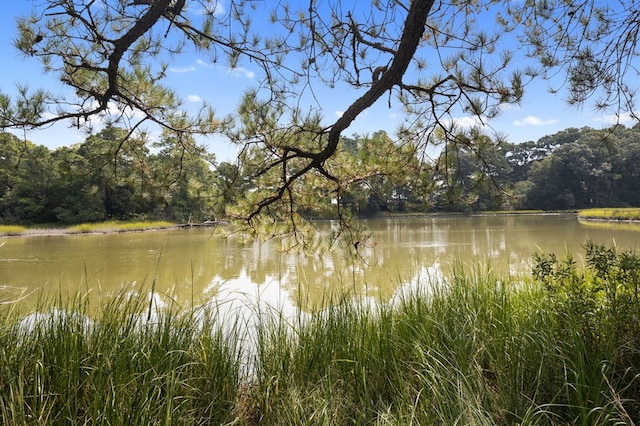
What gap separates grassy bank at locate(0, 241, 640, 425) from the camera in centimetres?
123

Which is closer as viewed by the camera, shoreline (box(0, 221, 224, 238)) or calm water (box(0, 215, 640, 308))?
calm water (box(0, 215, 640, 308))

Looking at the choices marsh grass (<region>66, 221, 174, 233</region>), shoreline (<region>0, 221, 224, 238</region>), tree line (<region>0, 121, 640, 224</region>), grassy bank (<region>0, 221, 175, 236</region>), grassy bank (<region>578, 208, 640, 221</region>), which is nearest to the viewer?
tree line (<region>0, 121, 640, 224</region>)

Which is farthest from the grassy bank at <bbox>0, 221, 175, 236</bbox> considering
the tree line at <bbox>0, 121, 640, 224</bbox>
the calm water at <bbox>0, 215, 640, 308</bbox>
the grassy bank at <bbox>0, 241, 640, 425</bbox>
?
the grassy bank at <bbox>0, 241, 640, 425</bbox>

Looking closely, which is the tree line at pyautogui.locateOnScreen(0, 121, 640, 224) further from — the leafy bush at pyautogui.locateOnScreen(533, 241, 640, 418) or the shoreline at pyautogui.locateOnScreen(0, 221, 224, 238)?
the shoreline at pyautogui.locateOnScreen(0, 221, 224, 238)

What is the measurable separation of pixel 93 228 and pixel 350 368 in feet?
59.2

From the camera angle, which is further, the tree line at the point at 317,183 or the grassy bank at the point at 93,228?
the grassy bank at the point at 93,228

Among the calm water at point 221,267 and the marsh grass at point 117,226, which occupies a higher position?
the marsh grass at point 117,226

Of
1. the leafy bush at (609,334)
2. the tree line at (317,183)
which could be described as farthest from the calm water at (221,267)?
the leafy bush at (609,334)

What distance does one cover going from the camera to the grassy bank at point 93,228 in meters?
15.7

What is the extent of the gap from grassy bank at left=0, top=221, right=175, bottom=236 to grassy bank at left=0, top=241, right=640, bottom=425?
55.9 feet

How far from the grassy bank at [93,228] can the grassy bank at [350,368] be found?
1704 centimetres

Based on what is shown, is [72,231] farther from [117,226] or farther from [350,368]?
[350,368]

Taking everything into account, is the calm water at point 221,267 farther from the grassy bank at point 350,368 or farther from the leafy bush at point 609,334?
the leafy bush at point 609,334

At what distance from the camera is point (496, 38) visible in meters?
1.97
